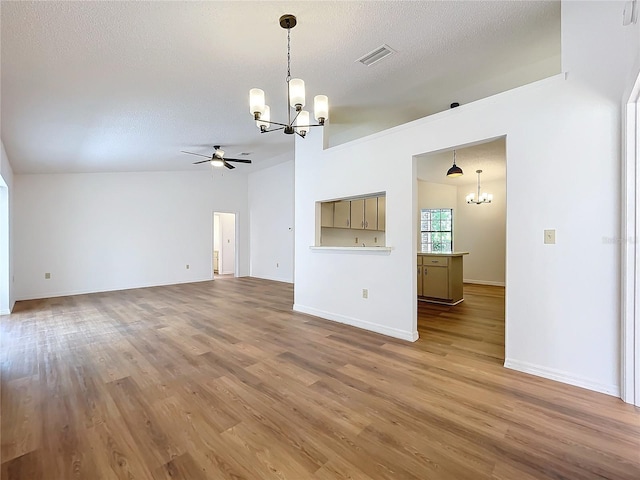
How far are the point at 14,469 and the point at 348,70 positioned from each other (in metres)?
3.87

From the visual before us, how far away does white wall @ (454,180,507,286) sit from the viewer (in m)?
7.55

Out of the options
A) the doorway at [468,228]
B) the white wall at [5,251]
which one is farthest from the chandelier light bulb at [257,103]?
the white wall at [5,251]

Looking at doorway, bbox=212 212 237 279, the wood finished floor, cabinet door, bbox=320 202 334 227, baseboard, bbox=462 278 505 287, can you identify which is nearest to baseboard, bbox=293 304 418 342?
the wood finished floor

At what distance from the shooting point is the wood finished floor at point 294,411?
157cm

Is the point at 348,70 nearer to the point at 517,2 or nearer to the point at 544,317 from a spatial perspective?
the point at 517,2

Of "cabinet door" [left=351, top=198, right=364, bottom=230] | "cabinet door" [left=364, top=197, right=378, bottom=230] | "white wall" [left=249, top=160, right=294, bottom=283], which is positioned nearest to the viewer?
"cabinet door" [left=351, top=198, right=364, bottom=230]

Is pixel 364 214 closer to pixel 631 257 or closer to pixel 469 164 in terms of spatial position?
pixel 469 164

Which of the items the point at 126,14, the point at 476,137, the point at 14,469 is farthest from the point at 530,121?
the point at 14,469

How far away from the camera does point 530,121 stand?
2.60 metres

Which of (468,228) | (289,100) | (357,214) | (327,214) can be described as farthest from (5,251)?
(468,228)

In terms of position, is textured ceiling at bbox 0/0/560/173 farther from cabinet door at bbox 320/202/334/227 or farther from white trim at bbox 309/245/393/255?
white trim at bbox 309/245/393/255

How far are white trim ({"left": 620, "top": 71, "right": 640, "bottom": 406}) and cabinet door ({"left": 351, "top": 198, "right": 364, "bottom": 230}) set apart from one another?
421cm

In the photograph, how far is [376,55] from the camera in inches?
116

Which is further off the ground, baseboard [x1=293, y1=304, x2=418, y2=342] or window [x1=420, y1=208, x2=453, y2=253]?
window [x1=420, y1=208, x2=453, y2=253]
